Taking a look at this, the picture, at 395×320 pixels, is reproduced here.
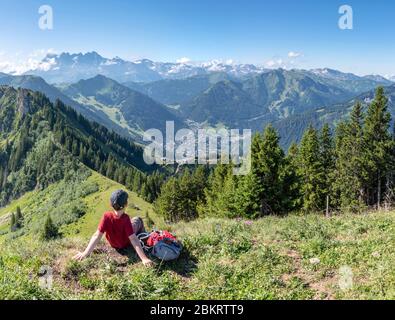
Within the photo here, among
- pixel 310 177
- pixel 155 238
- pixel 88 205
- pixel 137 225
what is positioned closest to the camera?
pixel 155 238

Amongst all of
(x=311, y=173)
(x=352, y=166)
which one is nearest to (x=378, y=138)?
(x=352, y=166)

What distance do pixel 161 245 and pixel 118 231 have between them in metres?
1.47

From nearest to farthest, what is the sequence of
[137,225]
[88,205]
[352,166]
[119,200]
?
[119,200] < [137,225] < [352,166] < [88,205]

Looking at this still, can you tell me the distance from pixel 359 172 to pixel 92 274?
52.3 meters

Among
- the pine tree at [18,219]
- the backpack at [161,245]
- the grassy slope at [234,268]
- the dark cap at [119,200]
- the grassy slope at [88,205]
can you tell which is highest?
the dark cap at [119,200]

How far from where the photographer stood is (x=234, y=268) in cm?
1146

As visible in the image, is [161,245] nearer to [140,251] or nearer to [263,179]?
[140,251]

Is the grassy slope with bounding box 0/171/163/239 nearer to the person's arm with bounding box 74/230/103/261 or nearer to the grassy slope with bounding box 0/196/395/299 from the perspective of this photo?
the grassy slope with bounding box 0/196/395/299

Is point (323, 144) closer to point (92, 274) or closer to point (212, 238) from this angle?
point (212, 238)

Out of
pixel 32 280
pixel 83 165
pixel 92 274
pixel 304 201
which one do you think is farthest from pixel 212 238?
pixel 83 165

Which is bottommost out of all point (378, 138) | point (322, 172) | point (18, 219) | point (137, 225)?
point (18, 219)

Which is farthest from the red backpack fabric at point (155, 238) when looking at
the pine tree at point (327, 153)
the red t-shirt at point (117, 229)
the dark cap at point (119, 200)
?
the pine tree at point (327, 153)

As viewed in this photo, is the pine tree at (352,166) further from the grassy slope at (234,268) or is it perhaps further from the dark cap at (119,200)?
the dark cap at (119,200)

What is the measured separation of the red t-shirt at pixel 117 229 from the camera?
11.6 m
